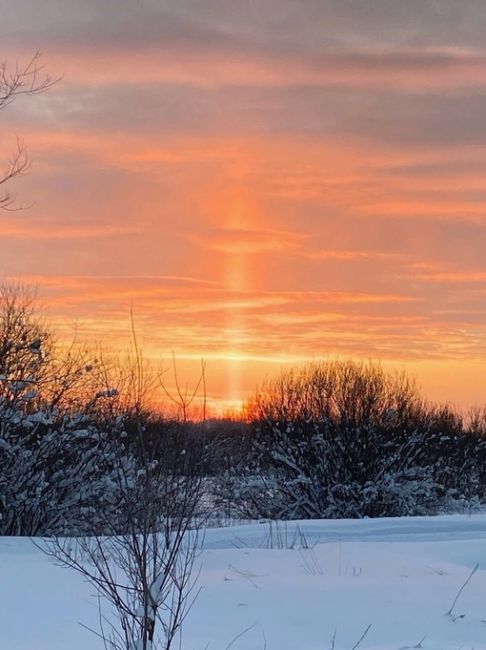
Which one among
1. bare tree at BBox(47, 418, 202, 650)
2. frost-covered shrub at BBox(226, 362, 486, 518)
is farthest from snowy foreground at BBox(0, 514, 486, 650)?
frost-covered shrub at BBox(226, 362, 486, 518)

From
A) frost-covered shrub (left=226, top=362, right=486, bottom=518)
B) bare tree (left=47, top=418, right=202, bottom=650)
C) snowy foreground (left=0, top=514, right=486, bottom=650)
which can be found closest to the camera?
bare tree (left=47, top=418, right=202, bottom=650)

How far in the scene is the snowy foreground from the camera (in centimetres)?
534

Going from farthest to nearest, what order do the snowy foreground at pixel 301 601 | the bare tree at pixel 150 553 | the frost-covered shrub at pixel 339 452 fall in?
the frost-covered shrub at pixel 339 452 → the snowy foreground at pixel 301 601 → the bare tree at pixel 150 553

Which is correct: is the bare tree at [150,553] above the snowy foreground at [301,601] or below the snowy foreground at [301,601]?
above

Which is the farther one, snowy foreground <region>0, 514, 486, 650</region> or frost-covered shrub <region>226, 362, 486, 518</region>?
frost-covered shrub <region>226, 362, 486, 518</region>

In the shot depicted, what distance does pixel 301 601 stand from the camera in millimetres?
6203

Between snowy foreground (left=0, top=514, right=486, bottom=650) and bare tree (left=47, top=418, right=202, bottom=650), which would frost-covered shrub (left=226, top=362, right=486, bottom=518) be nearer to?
snowy foreground (left=0, top=514, right=486, bottom=650)

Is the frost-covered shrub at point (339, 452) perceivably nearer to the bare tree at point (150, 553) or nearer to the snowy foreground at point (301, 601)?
the snowy foreground at point (301, 601)

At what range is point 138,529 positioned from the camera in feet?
16.4

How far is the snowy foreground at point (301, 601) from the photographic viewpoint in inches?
210

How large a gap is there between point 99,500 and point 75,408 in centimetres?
209

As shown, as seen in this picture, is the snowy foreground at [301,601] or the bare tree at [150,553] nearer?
the bare tree at [150,553]

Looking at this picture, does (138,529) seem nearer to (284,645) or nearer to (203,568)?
(284,645)

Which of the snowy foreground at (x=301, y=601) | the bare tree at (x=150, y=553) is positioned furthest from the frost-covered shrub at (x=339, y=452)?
the bare tree at (x=150, y=553)
